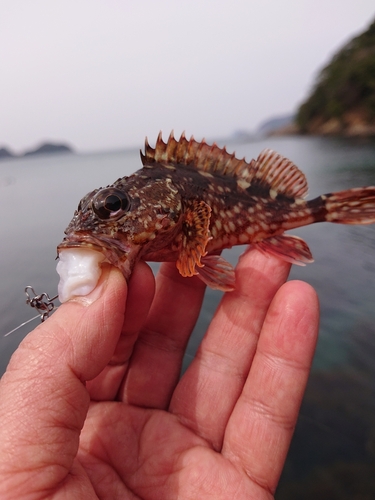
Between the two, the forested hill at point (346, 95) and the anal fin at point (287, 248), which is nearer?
the anal fin at point (287, 248)

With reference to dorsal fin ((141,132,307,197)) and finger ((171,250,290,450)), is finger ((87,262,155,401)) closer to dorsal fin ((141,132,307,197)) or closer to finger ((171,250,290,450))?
Result: finger ((171,250,290,450))

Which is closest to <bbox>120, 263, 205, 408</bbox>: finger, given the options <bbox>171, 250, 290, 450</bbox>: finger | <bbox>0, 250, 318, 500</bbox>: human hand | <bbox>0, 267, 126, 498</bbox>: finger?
<bbox>0, 250, 318, 500</bbox>: human hand

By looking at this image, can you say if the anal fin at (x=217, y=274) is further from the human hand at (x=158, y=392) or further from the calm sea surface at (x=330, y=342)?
the calm sea surface at (x=330, y=342)

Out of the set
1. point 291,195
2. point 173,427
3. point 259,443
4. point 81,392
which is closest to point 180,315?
point 173,427

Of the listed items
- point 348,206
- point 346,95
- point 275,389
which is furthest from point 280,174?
point 346,95

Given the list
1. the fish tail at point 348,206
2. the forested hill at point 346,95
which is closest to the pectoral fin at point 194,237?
the fish tail at point 348,206

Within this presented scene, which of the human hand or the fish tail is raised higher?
the fish tail

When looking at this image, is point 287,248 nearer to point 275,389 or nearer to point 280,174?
point 280,174
